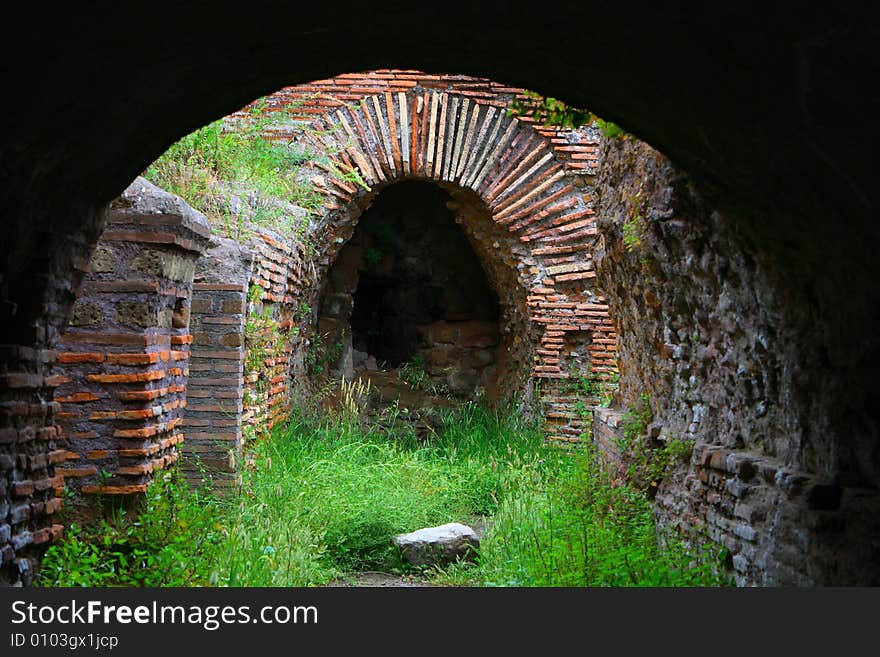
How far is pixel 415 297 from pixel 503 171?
3695mm

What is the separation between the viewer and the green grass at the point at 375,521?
14.4ft

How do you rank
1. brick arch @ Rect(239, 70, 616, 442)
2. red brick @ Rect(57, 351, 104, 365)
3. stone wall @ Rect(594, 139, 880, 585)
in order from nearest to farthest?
1. stone wall @ Rect(594, 139, 880, 585)
2. red brick @ Rect(57, 351, 104, 365)
3. brick arch @ Rect(239, 70, 616, 442)

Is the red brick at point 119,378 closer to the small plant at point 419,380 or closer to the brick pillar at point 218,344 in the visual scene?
the brick pillar at point 218,344

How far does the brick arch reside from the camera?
9.70 m

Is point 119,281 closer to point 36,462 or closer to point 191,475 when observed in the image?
point 36,462

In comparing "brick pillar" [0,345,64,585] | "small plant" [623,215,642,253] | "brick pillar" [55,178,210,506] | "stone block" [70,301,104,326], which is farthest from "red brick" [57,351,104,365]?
"small plant" [623,215,642,253]

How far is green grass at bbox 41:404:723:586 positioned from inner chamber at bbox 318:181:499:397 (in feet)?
8.69

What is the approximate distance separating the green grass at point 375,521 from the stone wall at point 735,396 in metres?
0.39

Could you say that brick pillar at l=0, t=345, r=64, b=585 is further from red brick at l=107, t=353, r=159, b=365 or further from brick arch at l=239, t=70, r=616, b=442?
brick arch at l=239, t=70, r=616, b=442

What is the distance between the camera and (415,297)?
13203mm

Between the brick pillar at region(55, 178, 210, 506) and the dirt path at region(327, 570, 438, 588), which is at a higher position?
the brick pillar at region(55, 178, 210, 506)

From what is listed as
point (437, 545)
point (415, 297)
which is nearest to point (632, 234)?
point (437, 545)

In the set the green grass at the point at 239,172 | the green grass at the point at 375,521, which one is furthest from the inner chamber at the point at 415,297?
the green grass at the point at 239,172

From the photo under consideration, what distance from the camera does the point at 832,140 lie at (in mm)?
2645
